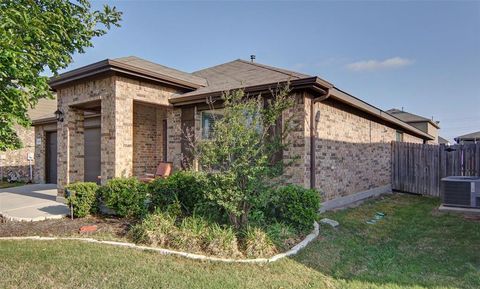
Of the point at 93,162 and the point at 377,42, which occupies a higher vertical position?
→ the point at 377,42

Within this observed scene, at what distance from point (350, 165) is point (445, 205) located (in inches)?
109

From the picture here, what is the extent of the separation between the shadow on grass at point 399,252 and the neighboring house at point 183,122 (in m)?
1.69

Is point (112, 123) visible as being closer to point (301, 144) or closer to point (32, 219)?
point (32, 219)

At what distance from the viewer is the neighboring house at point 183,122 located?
298 inches

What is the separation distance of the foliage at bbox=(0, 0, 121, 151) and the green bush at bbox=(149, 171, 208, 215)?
2702mm

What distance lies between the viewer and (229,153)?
17.2 ft

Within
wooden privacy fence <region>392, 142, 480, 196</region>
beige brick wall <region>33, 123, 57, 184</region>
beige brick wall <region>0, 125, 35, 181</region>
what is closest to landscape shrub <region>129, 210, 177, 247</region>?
wooden privacy fence <region>392, 142, 480, 196</region>

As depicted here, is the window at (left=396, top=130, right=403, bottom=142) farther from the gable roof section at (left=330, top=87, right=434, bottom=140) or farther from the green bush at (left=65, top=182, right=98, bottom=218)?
the green bush at (left=65, top=182, right=98, bottom=218)

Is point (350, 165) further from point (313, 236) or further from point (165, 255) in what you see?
point (165, 255)

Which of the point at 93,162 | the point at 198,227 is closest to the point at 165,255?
the point at 198,227

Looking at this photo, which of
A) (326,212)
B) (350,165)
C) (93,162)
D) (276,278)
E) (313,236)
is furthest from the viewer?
(93,162)

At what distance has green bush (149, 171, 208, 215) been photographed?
6449 millimetres

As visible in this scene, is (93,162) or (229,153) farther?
(93,162)

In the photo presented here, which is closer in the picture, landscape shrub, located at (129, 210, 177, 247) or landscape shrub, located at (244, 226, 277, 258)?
landscape shrub, located at (244, 226, 277, 258)
